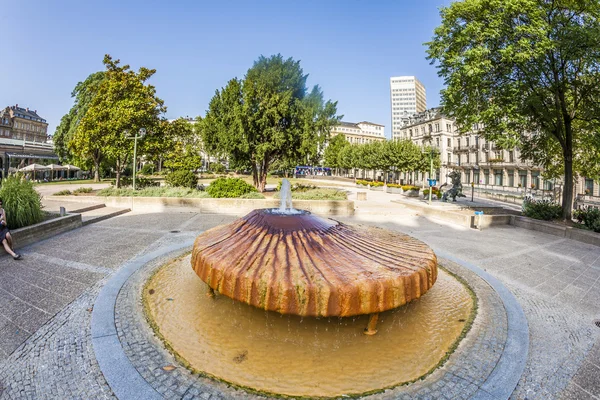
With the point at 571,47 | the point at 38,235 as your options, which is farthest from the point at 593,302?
the point at 38,235

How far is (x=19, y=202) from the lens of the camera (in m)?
8.41

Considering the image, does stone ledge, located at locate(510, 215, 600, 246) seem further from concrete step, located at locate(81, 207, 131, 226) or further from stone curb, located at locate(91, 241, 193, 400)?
concrete step, located at locate(81, 207, 131, 226)

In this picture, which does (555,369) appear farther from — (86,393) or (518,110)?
(518,110)

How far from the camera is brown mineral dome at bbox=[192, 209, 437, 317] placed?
3418 millimetres

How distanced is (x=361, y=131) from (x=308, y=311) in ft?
441

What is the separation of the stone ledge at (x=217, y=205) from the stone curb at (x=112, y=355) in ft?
34.9

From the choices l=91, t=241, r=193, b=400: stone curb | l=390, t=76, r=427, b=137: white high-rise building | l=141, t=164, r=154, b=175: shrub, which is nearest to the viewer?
l=91, t=241, r=193, b=400: stone curb

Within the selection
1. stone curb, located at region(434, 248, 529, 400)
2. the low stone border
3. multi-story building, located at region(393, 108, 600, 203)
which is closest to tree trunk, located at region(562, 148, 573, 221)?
stone curb, located at region(434, 248, 529, 400)

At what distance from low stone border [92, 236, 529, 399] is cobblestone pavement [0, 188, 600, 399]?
0.04m

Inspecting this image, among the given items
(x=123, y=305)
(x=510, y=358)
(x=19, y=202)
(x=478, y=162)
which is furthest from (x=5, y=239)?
(x=478, y=162)

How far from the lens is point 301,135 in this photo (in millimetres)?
22344

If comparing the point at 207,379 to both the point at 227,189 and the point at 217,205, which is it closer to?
the point at 217,205

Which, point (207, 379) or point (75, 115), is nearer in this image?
point (207, 379)

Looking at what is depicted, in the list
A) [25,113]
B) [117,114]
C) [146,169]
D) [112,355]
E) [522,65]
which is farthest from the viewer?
[25,113]
